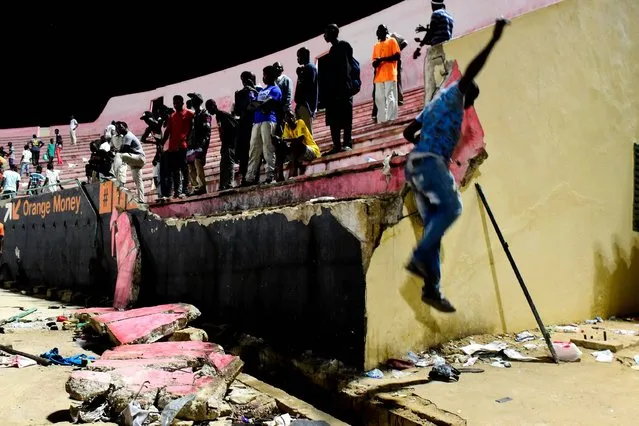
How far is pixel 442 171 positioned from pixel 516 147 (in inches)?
111

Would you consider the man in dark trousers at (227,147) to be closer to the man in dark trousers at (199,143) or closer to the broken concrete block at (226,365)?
the man in dark trousers at (199,143)

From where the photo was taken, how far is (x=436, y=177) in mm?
2631

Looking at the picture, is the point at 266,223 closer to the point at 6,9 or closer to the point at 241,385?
the point at 241,385

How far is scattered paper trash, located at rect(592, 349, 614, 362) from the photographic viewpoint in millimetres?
4434

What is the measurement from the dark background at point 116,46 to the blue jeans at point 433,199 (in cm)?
1916

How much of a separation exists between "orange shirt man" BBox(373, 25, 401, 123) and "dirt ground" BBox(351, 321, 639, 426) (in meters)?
4.32

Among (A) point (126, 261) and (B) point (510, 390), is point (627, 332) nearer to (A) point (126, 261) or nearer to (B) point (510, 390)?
(B) point (510, 390)

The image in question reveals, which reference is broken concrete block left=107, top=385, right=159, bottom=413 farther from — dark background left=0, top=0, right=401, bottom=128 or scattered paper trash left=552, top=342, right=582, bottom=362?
dark background left=0, top=0, right=401, bottom=128

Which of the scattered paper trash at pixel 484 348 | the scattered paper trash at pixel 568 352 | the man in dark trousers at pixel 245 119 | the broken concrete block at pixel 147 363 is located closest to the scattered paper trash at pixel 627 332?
the scattered paper trash at pixel 568 352

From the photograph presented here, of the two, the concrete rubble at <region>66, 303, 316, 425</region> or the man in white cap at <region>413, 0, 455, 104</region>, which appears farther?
the man in white cap at <region>413, 0, 455, 104</region>

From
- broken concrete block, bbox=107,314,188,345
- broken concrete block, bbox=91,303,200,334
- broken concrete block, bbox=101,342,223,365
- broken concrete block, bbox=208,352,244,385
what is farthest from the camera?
broken concrete block, bbox=91,303,200,334

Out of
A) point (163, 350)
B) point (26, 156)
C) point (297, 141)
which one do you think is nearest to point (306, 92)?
point (297, 141)

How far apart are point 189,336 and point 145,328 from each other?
18.0 inches

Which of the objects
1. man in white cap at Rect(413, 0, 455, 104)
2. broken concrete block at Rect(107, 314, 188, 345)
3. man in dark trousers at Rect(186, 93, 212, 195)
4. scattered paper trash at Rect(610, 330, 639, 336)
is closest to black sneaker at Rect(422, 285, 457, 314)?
man in white cap at Rect(413, 0, 455, 104)
